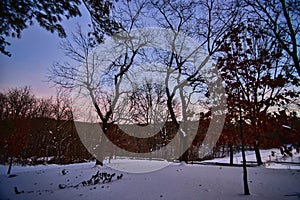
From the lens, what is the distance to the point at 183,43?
1140 centimetres

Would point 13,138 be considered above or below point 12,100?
below

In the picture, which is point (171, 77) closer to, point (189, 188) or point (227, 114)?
point (227, 114)

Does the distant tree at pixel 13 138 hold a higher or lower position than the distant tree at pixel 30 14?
lower

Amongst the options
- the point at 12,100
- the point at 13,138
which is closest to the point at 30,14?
the point at 12,100

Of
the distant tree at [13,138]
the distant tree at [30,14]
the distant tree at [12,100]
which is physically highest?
the distant tree at [30,14]

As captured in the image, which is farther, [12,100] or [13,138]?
[13,138]

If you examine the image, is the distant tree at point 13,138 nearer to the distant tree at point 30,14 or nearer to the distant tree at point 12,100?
the distant tree at point 12,100

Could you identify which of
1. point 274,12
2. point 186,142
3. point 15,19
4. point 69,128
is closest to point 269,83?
point 274,12

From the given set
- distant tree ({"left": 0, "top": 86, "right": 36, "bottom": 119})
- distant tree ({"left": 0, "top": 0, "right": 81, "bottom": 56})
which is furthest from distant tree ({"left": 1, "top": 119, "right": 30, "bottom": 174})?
distant tree ({"left": 0, "top": 0, "right": 81, "bottom": 56})

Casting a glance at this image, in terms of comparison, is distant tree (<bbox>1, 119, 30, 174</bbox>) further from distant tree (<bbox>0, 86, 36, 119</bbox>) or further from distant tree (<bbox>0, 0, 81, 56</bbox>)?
distant tree (<bbox>0, 0, 81, 56</bbox>)

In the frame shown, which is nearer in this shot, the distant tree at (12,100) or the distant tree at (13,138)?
the distant tree at (12,100)

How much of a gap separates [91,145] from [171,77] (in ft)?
45.1

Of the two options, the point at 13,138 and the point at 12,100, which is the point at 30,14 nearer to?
the point at 12,100

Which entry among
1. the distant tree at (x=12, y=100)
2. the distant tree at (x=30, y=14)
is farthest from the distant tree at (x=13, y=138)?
the distant tree at (x=30, y=14)
